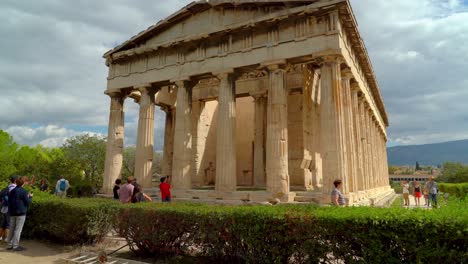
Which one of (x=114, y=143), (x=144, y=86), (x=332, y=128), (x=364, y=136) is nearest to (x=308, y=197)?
(x=332, y=128)

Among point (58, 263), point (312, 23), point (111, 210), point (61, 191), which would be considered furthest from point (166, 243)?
point (61, 191)

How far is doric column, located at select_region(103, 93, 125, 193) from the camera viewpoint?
19.7 meters

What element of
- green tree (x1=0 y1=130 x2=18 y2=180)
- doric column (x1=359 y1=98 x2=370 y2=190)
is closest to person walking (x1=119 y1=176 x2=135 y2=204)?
doric column (x1=359 y1=98 x2=370 y2=190)

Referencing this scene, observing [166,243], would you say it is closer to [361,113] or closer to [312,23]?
[312,23]

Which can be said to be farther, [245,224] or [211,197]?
[211,197]

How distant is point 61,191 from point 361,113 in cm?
1929

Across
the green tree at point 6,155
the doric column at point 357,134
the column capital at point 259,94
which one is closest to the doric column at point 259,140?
the column capital at point 259,94

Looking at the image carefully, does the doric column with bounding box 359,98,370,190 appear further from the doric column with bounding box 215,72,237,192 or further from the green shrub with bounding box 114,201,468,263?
the green shrub with bounding box 114,201,468,263

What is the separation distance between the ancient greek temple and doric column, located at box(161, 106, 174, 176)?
11cm

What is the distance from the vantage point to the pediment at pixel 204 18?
1584 centimetres

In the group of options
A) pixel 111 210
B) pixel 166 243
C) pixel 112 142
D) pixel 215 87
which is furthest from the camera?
pixel 215 87

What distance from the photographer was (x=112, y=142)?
20.2m

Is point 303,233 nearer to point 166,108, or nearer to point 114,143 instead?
point 114,143

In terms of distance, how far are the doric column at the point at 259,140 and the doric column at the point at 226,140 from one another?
3975 millimetres
